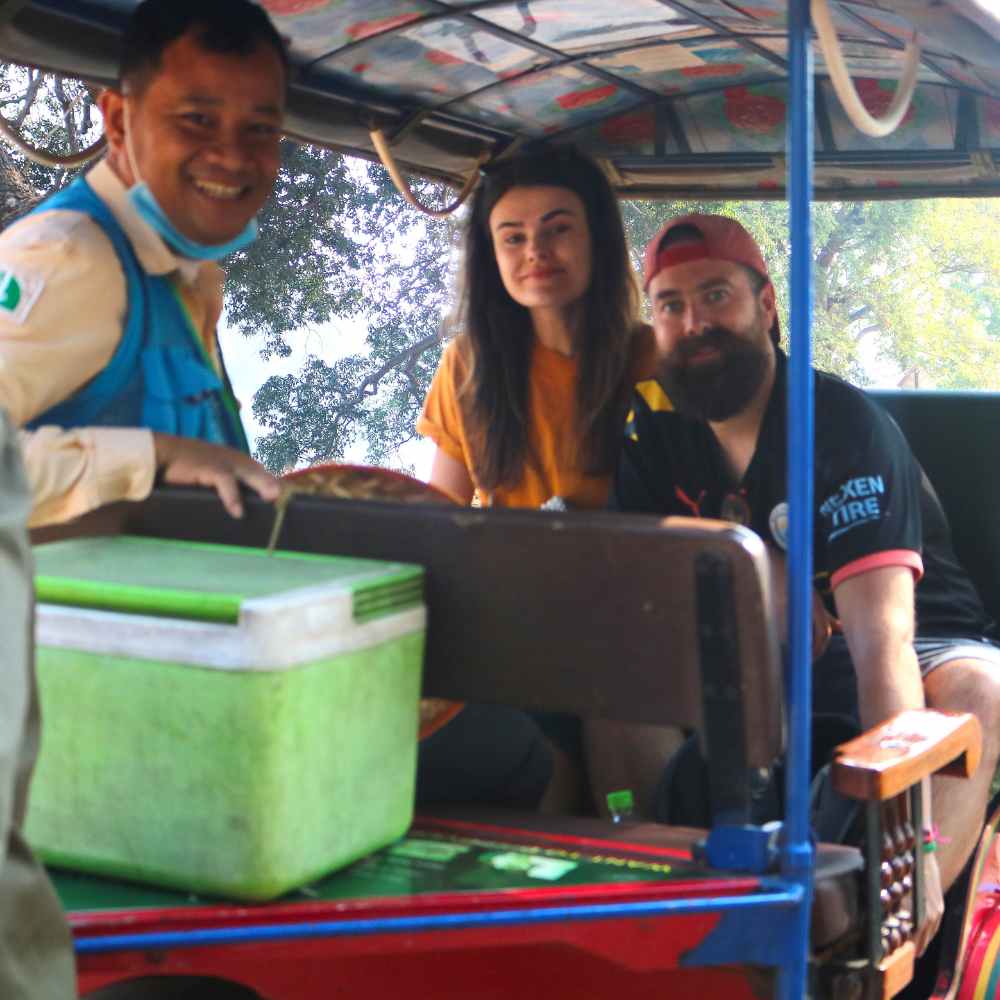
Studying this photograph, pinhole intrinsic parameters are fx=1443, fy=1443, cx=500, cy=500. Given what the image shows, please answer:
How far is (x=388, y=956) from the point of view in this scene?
166cm

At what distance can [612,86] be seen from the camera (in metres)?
3.36

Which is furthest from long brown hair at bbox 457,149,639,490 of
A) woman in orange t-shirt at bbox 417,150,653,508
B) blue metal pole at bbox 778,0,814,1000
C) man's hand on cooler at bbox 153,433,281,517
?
blue metal pole at bbox 778,0,814,1000

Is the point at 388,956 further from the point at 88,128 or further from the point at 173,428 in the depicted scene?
the point at 88,128

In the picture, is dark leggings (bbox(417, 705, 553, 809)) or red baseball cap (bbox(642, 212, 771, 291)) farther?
red baseball cap (bbox(642, 212, 771, 291))

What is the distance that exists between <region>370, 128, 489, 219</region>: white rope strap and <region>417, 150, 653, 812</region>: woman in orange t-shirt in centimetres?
13

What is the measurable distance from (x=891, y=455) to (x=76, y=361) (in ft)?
4.85

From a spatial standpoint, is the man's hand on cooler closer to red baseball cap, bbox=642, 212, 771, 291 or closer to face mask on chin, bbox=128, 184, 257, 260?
face mask on chin, bbox=128, 184, 257, 260

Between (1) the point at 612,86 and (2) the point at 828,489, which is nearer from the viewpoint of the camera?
(2) the point at 828,489

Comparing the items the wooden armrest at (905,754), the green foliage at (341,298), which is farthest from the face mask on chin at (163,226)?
→ the green foliage at (341,298)

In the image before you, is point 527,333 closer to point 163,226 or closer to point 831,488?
point 831,488

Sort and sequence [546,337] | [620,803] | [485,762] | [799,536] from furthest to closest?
[546,337], [620,803], [485,762], [799,536]

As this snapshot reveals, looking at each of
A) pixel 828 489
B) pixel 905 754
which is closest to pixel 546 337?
pixel 828 489

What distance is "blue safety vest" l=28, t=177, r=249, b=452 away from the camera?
2078mm

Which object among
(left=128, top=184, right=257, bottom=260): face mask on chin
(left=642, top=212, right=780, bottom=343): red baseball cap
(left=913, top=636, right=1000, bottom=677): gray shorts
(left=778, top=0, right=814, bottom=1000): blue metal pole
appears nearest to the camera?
(left=778, top=0, right=814, bottom=1000): blue metal pole
